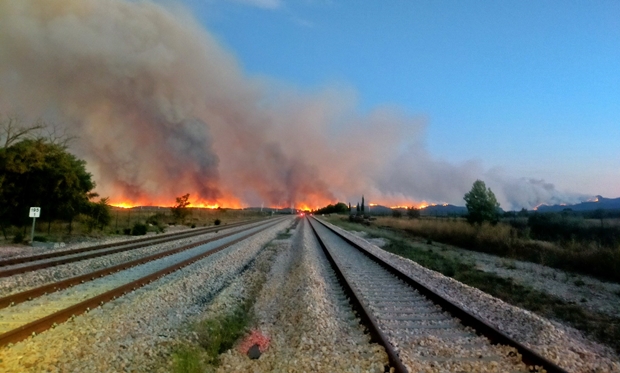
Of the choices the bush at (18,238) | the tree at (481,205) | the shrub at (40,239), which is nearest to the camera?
the bush at (18,238)

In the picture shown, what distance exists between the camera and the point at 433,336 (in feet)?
21.5

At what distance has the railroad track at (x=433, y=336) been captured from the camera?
529 cm

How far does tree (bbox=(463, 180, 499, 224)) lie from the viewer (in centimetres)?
4434

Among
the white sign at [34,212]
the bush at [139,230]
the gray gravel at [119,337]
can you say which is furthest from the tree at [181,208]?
the gray gravel at [119,337]

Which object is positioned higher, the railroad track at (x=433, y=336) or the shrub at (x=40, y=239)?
the shrub at (x=40, y=239)

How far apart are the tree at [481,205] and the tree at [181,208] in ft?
118

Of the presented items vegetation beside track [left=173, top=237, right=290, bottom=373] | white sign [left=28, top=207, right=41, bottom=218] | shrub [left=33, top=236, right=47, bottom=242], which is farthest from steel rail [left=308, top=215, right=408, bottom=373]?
shrub [left=33, top=236, right=47, bottom=242]

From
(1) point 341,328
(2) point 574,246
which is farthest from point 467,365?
(2) point 574,246

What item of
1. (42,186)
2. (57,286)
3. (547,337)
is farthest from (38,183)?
(547,337)

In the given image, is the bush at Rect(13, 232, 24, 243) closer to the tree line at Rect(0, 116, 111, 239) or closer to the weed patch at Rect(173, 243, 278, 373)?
the tree line at Rect(0, 116, 111, 239)

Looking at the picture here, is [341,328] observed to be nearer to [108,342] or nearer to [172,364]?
[172,364]

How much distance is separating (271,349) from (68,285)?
781 centimetres

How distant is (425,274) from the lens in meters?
14.0

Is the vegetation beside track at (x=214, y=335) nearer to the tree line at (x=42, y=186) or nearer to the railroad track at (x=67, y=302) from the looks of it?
the railroad track at (x=67, y=302)
